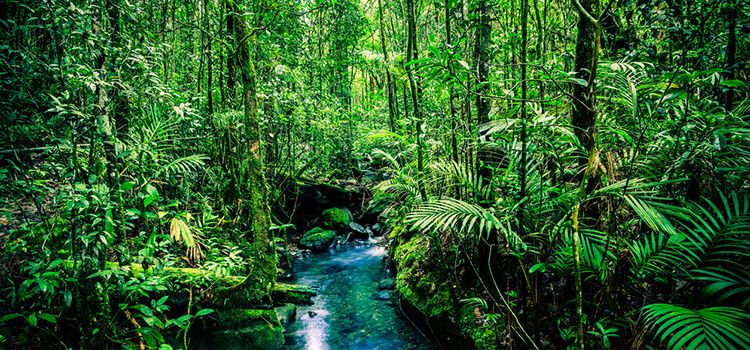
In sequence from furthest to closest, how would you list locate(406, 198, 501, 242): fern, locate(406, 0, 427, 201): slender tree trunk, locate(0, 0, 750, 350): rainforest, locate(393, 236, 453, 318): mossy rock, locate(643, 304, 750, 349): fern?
locate(393, 236, 453, 318): mossy rock < locate(406, 0, 427, 201): slender tree trunk < locate(406, 198, 501, 242): fern < locate(0, 0, 750, 350): rainforest < locate(643, 304, 750, 349): fern

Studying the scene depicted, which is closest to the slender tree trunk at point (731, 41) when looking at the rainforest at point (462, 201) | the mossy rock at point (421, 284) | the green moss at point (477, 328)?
the rainforest at point (462, 201)

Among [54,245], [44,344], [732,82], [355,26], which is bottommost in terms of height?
[44,344]

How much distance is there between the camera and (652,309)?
2291 millimetres

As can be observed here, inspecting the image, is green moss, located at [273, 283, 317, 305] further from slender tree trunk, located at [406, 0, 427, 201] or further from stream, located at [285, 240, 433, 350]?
slender tree trunk, located at [406, 0, 427, 201]

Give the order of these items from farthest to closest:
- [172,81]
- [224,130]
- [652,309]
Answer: [172,81], [224,130], [652,309]

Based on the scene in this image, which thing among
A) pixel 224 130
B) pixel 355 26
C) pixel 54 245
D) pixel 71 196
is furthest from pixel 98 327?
pixel 355 26

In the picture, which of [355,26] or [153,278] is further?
[355,26]

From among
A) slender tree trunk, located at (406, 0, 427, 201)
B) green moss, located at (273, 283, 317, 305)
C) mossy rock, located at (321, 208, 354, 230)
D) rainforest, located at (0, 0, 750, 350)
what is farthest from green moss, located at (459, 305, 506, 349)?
mossy rock, located at (321, 208, 354, 230)

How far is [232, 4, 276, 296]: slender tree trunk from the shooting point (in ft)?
16.9

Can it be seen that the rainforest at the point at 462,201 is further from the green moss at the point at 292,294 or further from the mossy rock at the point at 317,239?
the mossy rock at the point at 317,239

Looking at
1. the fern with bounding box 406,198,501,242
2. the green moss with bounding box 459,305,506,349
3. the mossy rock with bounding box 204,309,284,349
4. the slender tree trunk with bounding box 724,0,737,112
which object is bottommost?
the mossy rock with bounding box 204,309,284,349

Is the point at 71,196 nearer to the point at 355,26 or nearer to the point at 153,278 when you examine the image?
the point at 153,278

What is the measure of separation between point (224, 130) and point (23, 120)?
3540 mm

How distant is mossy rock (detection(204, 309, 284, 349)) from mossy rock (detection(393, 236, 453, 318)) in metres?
2.03
